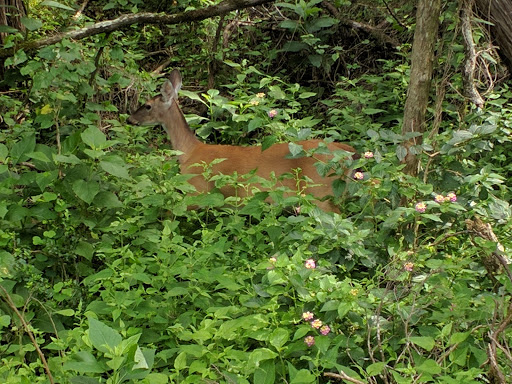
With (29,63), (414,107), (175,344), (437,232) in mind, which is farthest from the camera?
(29,63)

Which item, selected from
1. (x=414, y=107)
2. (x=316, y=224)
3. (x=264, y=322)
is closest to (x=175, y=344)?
(x=264, y=322)

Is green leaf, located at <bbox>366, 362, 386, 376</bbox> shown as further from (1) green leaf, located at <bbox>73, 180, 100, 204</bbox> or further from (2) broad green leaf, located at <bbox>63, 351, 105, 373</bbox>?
(1) green leaf, located at <bbox>73, 180, 100, 204</bbox>

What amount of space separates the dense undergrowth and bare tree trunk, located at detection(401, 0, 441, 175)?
15cm

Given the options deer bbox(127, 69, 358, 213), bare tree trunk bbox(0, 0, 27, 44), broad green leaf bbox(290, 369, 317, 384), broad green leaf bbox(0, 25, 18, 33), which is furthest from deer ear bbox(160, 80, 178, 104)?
broad green leaf bbox(290, 369, 317, 384)

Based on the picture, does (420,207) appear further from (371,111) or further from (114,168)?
(371,111)

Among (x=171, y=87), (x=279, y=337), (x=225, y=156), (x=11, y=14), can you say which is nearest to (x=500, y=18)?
(x=225, y=156)

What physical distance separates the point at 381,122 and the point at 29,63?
3475 millimetres

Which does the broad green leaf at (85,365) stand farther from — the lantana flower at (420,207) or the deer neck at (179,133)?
the deer neck at (179,133)

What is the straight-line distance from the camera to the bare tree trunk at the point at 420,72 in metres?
5.04

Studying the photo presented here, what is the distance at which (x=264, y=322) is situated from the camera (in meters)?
3.30

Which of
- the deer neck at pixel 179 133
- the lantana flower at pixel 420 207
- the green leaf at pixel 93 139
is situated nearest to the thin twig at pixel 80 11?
Answer: the deer neck at pixel 179 133

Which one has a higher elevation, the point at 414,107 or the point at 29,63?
the point at 29,63

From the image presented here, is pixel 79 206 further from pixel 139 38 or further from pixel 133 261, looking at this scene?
pixel 139 38

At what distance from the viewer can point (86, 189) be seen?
4656mm
